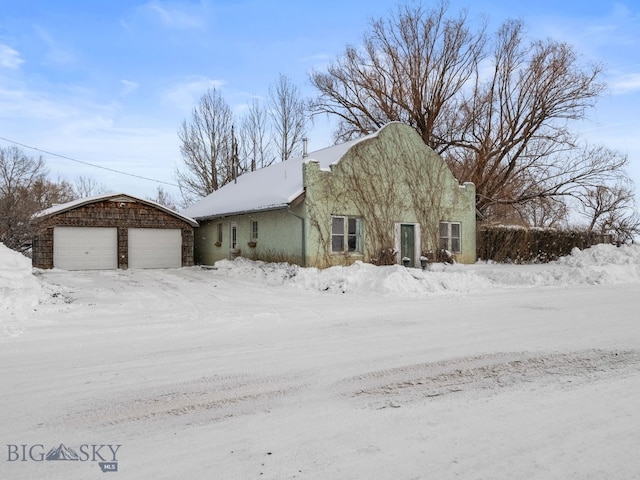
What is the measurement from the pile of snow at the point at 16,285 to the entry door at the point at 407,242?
13.5 meters

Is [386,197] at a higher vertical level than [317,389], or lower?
higher

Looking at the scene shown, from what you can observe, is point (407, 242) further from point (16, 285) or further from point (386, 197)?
point (16, 285)

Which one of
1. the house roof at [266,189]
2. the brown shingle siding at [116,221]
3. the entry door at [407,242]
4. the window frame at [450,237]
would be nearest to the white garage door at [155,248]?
the brown shingle siding at [116,221]

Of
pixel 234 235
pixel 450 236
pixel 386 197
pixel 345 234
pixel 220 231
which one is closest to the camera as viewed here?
pixel 345 234

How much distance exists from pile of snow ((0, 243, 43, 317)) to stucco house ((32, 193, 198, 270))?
375 inches

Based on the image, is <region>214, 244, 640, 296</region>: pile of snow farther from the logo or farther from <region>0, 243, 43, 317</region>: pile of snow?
the logo

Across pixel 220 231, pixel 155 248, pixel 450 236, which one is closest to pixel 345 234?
pixel 450 236

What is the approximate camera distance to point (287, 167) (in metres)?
23.6

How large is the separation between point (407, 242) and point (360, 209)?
2746 millimetres

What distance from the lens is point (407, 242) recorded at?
67.4 ft

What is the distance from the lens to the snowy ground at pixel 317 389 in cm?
338

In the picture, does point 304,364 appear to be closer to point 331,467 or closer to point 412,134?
point 331,467

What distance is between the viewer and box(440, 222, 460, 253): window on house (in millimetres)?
21688

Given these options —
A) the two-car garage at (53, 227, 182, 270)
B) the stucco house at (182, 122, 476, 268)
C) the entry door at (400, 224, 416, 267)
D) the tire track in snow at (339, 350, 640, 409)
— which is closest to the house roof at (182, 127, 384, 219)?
the stucco house at (182, 122, 476, 268)
